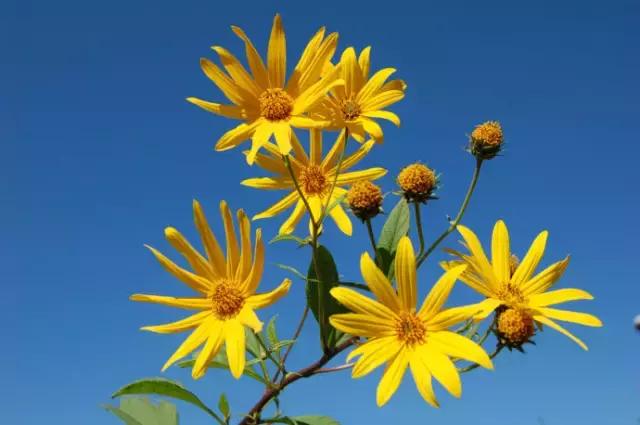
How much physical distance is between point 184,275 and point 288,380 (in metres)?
0.46

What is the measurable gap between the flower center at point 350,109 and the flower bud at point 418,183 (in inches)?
10.5

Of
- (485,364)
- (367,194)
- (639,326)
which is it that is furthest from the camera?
(639,326)

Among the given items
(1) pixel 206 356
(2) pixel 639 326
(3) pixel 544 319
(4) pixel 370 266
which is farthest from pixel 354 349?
(2) pixel 639 326

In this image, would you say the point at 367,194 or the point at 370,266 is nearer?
the point at 370,266

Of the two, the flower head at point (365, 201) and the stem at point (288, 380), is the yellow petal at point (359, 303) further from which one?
the flower head at point (365, 201)

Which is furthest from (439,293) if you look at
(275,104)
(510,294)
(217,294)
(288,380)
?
(275,104)

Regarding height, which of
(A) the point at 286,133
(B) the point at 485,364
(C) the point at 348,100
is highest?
(C) the point at 348,100

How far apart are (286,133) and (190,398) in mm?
956

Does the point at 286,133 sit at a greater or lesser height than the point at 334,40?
lesser

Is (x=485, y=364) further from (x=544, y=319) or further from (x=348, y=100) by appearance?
(x=348, y=100)

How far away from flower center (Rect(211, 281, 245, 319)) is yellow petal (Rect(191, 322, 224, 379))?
0.04 metres

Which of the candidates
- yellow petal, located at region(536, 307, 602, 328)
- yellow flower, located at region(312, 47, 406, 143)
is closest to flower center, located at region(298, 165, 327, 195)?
yellow flower, located at region(312, 47, 406, 143)

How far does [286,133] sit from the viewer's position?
7.66ft

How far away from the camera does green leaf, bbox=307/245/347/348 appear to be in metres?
2.38
